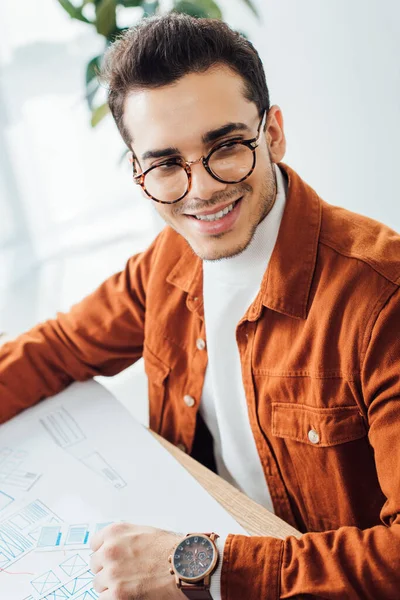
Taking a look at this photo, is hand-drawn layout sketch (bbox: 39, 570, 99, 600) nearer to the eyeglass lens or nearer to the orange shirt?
the orange shirt

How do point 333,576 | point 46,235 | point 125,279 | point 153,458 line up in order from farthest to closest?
1. point 46,235
2. point 125,279
3. point 153,458
4. point 333,576

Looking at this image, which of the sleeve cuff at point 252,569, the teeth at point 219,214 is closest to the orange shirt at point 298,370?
the sleeve cuff at point 252,569

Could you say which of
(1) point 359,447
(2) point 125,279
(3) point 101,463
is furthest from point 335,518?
(2) point 125,279

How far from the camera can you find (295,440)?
1.05m

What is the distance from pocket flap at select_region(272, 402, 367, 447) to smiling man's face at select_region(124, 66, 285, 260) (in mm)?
296

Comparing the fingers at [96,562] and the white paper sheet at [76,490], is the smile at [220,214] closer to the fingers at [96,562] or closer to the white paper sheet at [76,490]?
the white paper sheet at [76,490]

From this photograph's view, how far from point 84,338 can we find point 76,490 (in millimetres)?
390

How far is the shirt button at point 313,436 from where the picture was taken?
3.31 feet

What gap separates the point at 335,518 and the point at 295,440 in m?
0.16

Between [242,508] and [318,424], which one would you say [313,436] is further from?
[242,508]

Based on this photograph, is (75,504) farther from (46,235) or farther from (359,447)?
(46,235)

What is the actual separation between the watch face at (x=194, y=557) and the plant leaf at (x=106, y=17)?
158 cm

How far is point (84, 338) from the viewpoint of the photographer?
1365mm

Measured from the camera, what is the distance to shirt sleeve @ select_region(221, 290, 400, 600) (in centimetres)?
79
